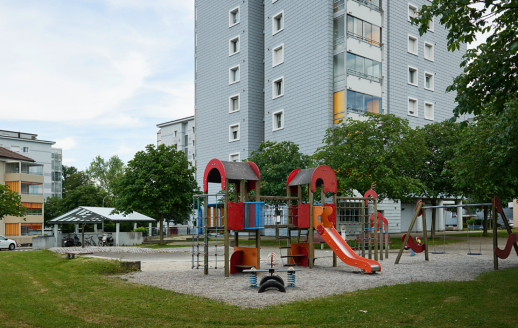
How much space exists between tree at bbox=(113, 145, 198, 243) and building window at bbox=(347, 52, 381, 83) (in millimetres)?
14443

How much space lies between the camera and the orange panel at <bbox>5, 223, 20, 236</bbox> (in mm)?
54062

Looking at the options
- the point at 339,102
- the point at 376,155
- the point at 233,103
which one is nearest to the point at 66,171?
the point at 233,103

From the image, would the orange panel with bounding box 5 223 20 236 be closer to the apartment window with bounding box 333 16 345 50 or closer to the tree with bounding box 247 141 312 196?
the tree with bounding box 247 141 312 196

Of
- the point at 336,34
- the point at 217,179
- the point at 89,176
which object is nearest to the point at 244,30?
the point at 336,34

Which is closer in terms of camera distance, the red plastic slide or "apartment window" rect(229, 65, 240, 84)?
the red plastic slide

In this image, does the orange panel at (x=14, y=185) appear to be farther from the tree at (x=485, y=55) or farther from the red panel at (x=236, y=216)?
the tree at (x=485, y=55)

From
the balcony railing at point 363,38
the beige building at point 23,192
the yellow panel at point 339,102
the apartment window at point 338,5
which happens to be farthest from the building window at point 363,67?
the beige building at point 23,192

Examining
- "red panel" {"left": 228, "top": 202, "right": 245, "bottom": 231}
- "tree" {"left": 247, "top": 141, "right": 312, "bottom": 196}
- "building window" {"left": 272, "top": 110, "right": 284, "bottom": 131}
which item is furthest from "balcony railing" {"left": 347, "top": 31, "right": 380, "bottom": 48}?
"red panel" {"left": 228, "top": 202, "right": 245, "bottom": 231}

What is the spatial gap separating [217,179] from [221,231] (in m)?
1.86

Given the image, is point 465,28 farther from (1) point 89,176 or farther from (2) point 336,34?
(1) point 89,176

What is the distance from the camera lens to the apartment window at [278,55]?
1539 inches

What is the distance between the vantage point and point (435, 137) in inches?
1329

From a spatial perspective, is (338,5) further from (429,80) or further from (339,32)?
(429,80)

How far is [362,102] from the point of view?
3475 cm
